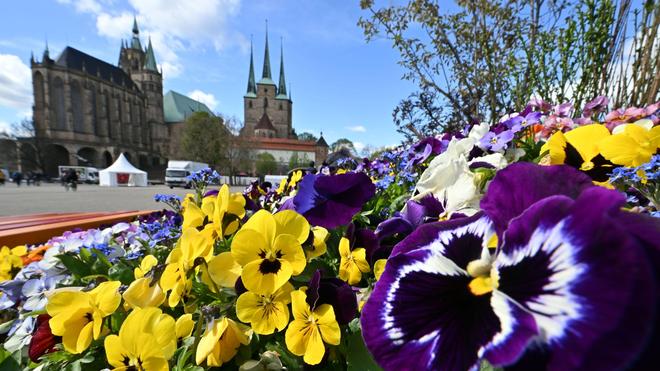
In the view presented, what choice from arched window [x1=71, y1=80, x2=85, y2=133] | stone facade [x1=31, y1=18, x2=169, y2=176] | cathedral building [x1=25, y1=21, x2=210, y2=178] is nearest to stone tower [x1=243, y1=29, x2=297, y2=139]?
cathedral building [x1=25, y1=21, x2=210, y2=178]

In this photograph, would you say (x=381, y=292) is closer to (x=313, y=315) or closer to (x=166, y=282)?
(x=313, y=315)

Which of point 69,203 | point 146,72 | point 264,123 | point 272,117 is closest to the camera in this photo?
point 69,203

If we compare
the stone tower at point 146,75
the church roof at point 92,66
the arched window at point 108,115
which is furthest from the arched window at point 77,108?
the stone tower at point 146,75

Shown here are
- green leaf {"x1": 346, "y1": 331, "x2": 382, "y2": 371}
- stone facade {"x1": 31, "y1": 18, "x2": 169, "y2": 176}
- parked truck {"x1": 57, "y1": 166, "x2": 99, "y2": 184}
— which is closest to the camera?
green leaf {"x1": 346, "y1": 331, "x2": 382, "y2": 371}

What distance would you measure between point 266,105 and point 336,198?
75.9 meters

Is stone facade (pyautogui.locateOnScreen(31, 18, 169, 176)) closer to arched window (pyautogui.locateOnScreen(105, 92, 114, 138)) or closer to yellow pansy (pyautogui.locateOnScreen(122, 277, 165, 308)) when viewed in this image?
arched window (pyautogui.locateOnScreen(105, 92, 114, 138))

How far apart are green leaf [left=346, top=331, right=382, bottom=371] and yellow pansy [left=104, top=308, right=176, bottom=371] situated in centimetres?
29

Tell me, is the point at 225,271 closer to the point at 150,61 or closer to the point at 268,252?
the point at 268,252

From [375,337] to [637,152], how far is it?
27.4 inches

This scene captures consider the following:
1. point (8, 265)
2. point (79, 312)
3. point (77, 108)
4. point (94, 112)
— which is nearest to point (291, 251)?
point (79, 312)

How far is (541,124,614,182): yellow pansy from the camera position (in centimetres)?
71

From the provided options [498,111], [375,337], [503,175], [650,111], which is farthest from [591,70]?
[375,337]

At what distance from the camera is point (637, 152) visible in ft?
2.24

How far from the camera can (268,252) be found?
0.57 m
